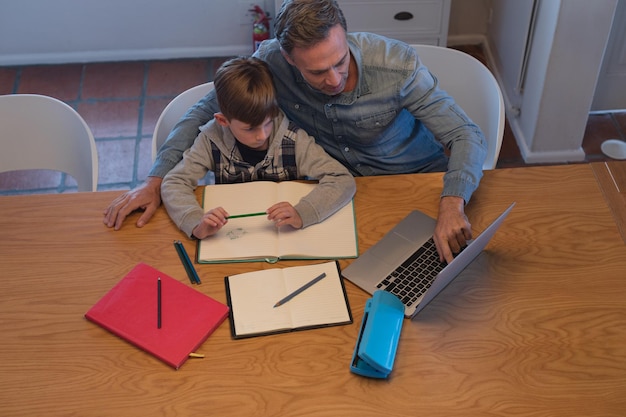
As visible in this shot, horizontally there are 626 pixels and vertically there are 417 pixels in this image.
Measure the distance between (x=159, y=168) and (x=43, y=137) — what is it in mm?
525

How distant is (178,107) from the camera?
82.0 inches

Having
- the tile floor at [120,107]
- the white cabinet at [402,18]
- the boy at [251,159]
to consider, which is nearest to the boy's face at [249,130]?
the boy at [251,159]

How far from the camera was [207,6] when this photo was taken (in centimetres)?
356

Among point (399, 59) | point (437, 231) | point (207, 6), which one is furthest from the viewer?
point (207, 6)

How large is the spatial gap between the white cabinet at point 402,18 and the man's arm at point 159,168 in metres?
1.49

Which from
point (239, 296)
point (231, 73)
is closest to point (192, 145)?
point (231, 73)

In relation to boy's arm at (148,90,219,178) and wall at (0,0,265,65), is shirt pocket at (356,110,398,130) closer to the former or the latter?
boy's arm at (148,90,219,178)

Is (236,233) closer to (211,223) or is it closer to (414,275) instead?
(211,223)

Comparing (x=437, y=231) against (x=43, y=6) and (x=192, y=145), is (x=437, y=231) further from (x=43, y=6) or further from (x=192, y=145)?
(x=43, y=6)

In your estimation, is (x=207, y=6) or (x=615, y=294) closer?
(x=615, y=294)

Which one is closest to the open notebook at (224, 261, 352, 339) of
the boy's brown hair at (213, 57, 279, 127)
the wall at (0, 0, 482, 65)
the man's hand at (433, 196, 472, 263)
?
the man's hand at (433, 196, 472, 263)

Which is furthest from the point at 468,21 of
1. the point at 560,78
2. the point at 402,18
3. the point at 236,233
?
the point at 236,233

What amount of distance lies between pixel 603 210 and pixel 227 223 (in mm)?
917

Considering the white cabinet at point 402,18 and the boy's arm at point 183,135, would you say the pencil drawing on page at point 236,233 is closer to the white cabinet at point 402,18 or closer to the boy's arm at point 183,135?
the boy's arm at point 183,135
